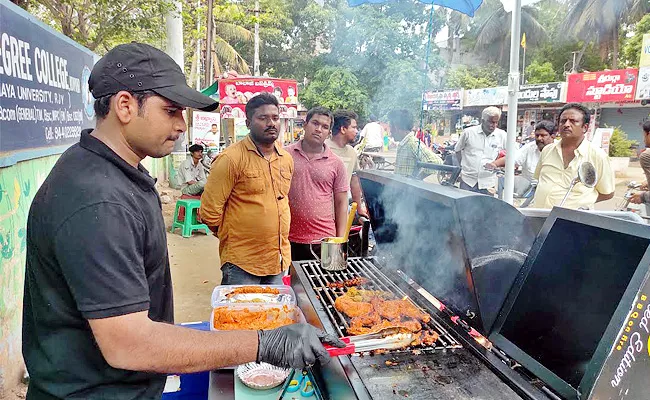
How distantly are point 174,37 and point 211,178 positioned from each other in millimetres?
8633

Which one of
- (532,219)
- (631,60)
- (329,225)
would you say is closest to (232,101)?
(329,225)

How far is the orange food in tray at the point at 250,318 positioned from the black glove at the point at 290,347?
78cm

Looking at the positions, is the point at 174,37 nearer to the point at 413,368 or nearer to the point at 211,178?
the point at 211,178

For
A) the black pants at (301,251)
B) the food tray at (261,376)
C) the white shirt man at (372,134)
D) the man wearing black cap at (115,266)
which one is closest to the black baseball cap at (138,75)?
the man wearing black cap at (115,266)

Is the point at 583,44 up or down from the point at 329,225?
up

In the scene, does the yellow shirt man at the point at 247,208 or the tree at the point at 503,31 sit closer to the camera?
the yellow shirt man at the point at 247,208

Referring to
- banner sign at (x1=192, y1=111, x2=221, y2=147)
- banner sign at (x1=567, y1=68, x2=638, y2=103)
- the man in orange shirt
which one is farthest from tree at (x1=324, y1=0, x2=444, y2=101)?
banner sign at (x1=567, y1=68, x2=638, y2=103)

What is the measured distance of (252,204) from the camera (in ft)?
11.0

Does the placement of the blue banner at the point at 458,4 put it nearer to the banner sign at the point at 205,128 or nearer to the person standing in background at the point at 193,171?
the person standing in background at the point at 193,171

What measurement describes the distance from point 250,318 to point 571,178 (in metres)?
3.42

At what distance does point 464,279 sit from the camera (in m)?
1.97

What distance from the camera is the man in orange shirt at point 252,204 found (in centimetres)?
331

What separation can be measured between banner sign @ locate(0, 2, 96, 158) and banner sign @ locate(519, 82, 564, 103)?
903 inches

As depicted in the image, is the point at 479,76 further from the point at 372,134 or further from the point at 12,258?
the point at 12,258
